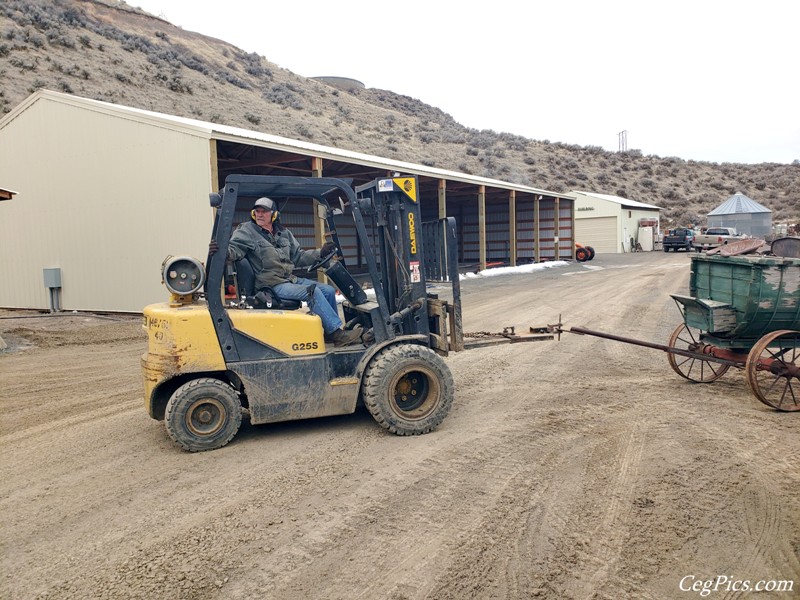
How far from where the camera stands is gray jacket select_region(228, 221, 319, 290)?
18.3 feet

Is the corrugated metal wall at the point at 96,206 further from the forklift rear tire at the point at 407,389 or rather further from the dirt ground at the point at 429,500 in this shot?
the forklift rear tire at the point at 407,389

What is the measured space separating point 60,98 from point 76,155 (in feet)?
5.01

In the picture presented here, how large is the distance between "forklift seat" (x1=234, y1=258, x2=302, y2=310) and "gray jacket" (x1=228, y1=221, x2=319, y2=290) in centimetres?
6

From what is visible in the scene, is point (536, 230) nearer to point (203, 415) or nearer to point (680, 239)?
point (680, 239)

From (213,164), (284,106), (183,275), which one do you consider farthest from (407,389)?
(284,106)

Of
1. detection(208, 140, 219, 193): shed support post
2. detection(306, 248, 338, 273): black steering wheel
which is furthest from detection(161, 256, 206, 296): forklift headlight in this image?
detection(208, 140, 219, 193): shed support post

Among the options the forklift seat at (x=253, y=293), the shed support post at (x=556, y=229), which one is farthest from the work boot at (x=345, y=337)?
the shed support post at (x=556, y=229)

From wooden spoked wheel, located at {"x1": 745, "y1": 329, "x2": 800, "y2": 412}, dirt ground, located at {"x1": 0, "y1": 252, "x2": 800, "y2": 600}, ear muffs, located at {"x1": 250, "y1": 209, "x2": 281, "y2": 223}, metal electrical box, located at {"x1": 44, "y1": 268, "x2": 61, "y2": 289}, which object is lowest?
dirt ground, located at {"x1": 0, "y1": 252, "x2": 800, "y2": 600}

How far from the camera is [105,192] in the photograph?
1566 cm

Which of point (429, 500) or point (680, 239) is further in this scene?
point (680, 239)

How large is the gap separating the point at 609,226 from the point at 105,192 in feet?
113

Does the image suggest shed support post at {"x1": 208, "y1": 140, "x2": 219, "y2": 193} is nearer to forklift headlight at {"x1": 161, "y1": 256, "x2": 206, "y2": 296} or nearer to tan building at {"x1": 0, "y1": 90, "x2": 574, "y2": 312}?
tan building at {"x1": 0, "y1": 90, "x2": 574, "y2": 312}

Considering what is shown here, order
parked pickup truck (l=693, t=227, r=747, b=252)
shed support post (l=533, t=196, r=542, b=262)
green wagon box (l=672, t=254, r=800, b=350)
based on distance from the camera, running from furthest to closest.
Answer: parked pickup truck (l=693, t=227, r=747, b=252) < shed support post (l=533, t=196, r=542, b=262) < green wagon box (l=672, t=254, r=800, b=350)

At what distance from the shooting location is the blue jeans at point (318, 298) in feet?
18.8
